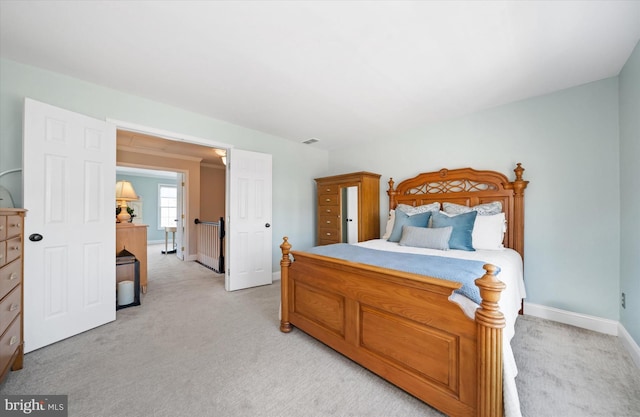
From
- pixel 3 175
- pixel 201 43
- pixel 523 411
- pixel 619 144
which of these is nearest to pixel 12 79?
pixel 3 175

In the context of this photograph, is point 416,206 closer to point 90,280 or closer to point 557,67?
point 557,67

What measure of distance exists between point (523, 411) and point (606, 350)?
4.37ft

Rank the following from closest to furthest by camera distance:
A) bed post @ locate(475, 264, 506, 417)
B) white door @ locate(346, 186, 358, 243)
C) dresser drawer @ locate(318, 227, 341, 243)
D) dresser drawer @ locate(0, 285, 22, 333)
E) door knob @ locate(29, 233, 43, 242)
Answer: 1. bed post @ locate(475, 264, 506, 417)
2. dresser drawer @ locate(0, 285, 22, 333)
3. door knob @ locate(29, 233, 43, 242)
4. white door @ locate(346, 186, 358, 243)
5. dresser drawer @ locate(318, 227, 341, 243)

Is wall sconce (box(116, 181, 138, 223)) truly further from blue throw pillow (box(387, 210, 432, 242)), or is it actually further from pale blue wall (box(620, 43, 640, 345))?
pale blue wall (box(620, 43, 640, 345))

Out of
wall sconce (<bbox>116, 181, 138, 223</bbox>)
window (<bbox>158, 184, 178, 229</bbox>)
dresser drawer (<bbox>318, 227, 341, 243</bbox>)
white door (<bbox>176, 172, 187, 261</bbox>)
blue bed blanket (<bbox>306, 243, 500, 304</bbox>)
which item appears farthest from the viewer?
window (<bbox>158, 184, 178, 229</bbox>)

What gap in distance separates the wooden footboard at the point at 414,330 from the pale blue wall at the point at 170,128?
95.8 inches

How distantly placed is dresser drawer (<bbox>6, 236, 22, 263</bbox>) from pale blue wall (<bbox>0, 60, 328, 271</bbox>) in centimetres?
68

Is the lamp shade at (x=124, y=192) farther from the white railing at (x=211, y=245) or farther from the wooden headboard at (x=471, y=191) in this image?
→ the wooden headboard at (x=471, y=191)

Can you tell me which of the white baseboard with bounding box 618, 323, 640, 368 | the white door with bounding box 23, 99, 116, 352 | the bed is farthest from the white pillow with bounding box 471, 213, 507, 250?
the white door with bounding box 23, 99, 116, 352

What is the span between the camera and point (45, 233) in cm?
215

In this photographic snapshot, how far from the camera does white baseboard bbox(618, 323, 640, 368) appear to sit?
1.87 metres

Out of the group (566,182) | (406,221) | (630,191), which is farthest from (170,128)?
(630,191)

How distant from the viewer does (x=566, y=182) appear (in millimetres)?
2598

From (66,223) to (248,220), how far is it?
1.96m
